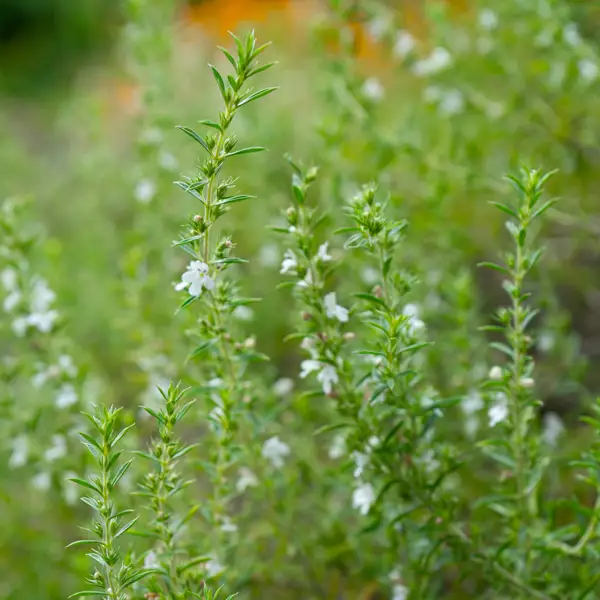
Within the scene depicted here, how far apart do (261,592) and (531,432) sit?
2.98 ft

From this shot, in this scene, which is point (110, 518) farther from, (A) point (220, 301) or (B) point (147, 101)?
(B) point (147, 101)

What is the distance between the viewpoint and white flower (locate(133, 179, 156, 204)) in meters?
2.67

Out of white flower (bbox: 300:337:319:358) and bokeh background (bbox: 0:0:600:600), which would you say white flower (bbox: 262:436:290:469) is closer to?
white flower (bbox: 300:337:319:358)

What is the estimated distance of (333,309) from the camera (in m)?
1.52

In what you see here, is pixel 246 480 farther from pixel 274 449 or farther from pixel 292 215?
pixel 292 215

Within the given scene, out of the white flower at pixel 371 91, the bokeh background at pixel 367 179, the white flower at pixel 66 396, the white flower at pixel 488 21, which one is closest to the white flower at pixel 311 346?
the bokeh background at pixel 367 179

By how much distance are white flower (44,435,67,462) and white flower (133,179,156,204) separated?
0.93m

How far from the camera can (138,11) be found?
8.85 feet

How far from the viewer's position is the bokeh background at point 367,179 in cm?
238

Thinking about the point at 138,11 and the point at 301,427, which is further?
the point at 138,11

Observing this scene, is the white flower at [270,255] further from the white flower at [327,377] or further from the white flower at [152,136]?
the white flower at [327,377]

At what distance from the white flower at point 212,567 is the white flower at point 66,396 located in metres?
0.63

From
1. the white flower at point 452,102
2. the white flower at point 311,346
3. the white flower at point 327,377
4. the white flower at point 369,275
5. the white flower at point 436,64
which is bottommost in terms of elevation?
the white flower at point 327,377

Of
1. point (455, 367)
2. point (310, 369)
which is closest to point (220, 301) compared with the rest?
point (310, 369)
